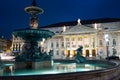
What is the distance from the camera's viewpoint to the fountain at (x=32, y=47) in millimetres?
13641

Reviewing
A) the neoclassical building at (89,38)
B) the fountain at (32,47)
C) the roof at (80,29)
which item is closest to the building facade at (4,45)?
the neoclassical building at (89,38)

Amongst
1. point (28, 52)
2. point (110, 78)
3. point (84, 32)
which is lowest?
point (110, 78)

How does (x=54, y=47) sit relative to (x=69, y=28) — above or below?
below

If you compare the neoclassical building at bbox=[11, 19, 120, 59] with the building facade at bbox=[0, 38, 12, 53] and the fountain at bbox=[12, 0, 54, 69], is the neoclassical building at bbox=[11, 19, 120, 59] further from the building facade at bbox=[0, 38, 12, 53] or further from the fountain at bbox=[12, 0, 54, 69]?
the fountain at bbox=[12, 0, 54, 69]

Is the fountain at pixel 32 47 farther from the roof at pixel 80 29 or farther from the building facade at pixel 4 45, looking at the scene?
the building facade at pixel 4 45

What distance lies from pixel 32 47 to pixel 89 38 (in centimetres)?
5763

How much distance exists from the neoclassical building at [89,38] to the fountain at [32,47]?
169 ft

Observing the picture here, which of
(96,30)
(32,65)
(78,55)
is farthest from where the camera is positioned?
(96,30)

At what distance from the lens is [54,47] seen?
78438 mm

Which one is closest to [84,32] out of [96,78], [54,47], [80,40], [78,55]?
[80,40]

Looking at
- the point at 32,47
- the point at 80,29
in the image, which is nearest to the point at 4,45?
the point at 80,29

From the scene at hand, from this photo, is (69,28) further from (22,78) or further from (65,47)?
(22,78)

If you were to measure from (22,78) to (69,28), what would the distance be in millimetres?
69215

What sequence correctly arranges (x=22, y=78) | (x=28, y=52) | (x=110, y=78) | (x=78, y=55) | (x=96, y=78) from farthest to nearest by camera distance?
(x=78, y=55) → (x=28, y=52) → (x=110, y=78) → (x=96, y=78) → (x=22, y=78)
